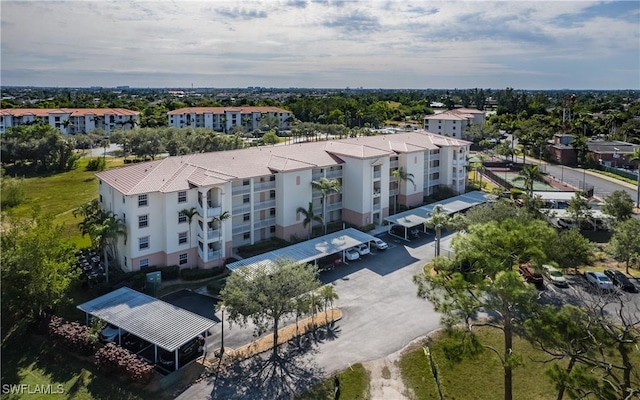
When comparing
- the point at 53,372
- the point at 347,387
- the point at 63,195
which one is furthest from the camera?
the point at 63,195

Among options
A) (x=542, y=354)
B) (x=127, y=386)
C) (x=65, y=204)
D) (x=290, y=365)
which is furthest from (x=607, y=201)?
(x=65, y=204)

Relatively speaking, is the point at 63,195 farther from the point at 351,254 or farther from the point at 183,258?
the point at 351,254

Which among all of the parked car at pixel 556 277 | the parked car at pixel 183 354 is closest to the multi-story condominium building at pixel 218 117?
the parked car at pixel 556 277

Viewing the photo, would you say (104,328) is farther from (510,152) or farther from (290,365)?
(510,152)

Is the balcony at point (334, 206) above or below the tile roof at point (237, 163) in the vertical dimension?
below

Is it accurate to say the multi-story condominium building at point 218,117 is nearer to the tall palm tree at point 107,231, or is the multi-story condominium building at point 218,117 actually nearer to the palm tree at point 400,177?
the palm tree at point 400,177

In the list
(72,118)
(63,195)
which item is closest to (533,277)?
(63,195)
